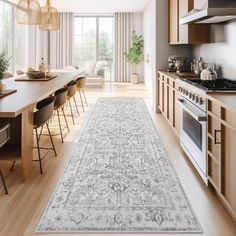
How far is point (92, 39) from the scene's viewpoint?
14.0 metres

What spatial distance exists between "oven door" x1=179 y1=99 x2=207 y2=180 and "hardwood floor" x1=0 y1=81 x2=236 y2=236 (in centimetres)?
16

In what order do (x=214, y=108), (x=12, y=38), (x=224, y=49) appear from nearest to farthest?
(x=214, y=108)
(x=224, y=49)
(x=12, y=38)

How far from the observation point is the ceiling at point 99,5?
35.6 ft

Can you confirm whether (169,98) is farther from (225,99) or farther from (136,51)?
(136,51)

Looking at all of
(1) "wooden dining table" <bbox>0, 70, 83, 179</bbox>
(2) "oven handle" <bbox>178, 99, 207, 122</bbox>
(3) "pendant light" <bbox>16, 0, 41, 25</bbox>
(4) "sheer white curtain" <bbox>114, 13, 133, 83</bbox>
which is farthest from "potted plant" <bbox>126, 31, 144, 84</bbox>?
(1) "wooden dining table" <bbox>0, 70, 83, 179</bbox>

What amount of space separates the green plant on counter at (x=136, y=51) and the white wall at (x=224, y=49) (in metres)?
7.82

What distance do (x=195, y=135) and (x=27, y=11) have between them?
357 centimetres

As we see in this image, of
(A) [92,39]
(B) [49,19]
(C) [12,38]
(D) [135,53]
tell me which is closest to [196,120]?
(B) [49,19]

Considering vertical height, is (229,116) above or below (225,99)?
below

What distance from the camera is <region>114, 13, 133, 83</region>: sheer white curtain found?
535 inches

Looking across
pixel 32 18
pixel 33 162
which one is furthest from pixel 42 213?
pixel 32 18

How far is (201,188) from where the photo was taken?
308 cm

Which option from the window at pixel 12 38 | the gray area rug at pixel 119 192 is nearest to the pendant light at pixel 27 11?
the gray area rug at pixel 119 192

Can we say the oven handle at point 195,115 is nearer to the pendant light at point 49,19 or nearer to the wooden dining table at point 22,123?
the wooden dining table at point 22,123
